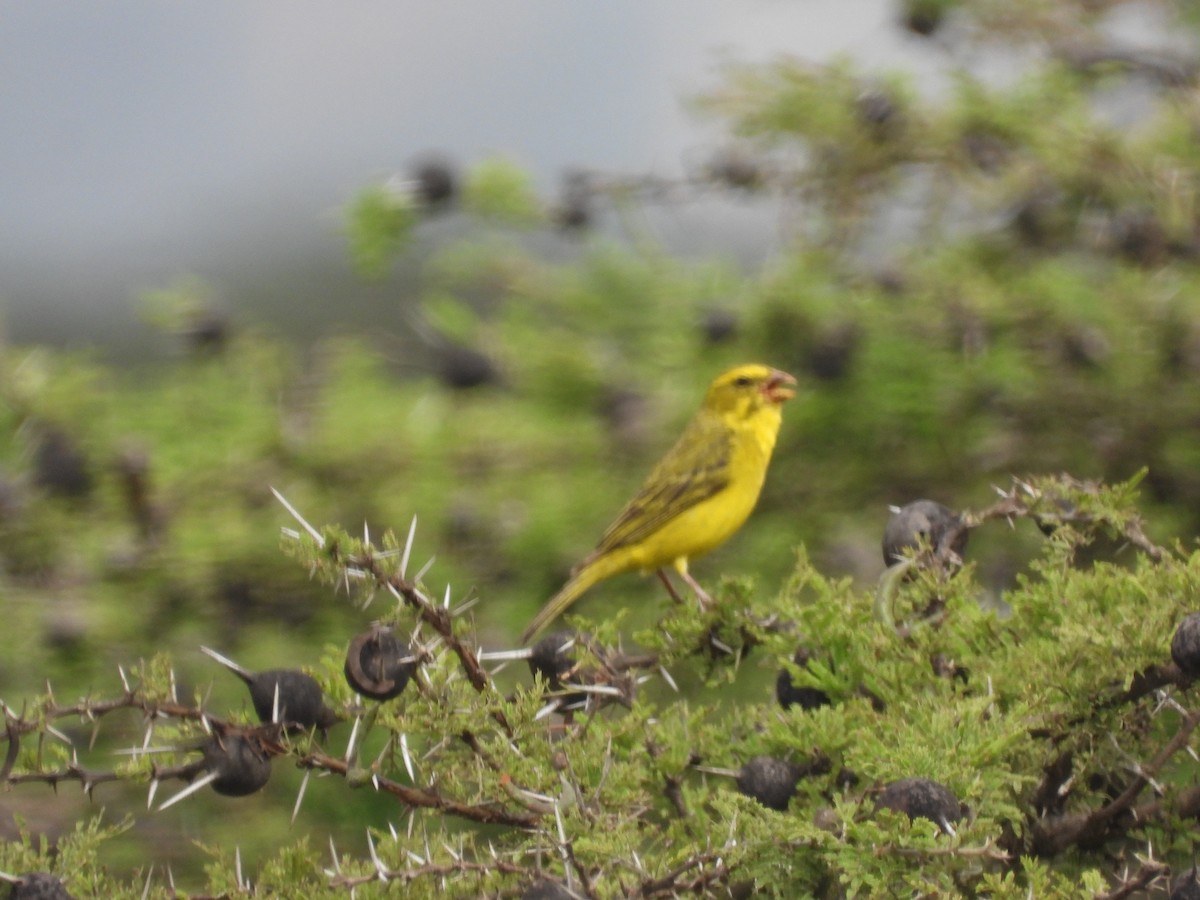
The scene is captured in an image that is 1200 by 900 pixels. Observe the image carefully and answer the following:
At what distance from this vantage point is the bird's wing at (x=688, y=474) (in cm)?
478

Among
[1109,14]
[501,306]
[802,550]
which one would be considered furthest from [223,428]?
[1109,14]

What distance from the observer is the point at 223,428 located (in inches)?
175

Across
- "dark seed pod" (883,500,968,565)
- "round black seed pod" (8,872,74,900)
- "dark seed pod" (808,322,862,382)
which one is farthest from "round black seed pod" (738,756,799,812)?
"dark seed pod" (808,322,862,382)

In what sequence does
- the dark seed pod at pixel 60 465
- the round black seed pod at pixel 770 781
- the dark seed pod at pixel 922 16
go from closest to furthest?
the round black seed pod at pixel 770 781, the dark seed pod at pixel 60 465, the dark seed pod at pixel 922 16

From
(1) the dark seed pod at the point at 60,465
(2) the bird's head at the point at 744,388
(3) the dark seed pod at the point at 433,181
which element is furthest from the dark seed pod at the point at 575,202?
(1) the dark seed pod at the point at 60,465

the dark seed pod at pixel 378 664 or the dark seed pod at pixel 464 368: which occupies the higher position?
the dark seed pod at pixel 378 664

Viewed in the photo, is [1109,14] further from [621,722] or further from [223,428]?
[621,722]

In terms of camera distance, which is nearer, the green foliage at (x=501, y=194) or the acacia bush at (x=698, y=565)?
the acacia bush at (x=698, y=565)

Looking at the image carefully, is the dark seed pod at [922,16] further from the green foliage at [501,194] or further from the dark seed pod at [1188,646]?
the dark seed pod at [1188,646]

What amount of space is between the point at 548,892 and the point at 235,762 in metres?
0.46

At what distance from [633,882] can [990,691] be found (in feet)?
1.55

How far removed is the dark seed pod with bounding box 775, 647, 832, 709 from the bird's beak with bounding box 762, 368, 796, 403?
7.56 feet

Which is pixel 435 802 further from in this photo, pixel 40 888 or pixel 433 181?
pixel 433 181

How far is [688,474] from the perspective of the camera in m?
4.93
